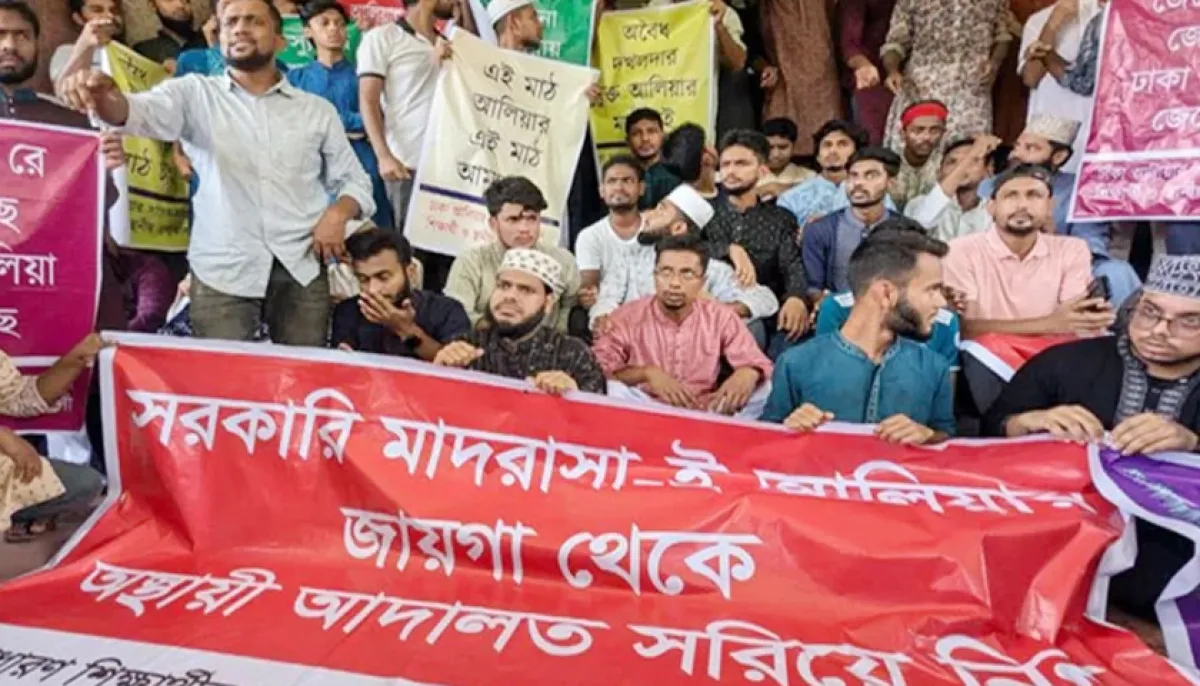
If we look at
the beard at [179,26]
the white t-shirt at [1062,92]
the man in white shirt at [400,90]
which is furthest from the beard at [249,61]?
the white t-shirt at [1062,92]

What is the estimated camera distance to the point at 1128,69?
4984 millimetres

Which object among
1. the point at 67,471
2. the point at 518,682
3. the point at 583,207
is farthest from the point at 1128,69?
the point at 67,471

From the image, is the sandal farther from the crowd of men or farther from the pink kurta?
the pink kurta

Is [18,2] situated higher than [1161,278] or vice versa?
[18,2]

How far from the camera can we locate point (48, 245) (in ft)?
12.1

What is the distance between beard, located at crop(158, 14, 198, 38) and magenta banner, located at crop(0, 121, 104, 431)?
2097mm

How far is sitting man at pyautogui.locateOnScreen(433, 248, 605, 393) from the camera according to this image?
12.4 ft

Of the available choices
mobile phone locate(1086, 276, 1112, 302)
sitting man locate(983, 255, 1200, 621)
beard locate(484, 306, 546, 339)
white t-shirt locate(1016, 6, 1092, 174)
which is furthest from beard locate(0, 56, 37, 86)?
white t-shirt locate(1016, 6, 1092, 174)

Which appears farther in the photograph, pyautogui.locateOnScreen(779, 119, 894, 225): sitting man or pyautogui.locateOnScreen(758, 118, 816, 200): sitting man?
pyautogui.locateOnScreen(758, 118, 816, 200): sitting man

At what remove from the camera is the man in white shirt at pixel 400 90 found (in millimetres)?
5328

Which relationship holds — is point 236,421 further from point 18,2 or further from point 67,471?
point 18,2

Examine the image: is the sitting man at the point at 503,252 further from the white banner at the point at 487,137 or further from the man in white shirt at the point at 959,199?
the man in white shirt at the point at 959,199

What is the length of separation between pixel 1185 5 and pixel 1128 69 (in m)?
0.36

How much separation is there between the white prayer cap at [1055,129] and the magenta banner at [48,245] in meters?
4.47
